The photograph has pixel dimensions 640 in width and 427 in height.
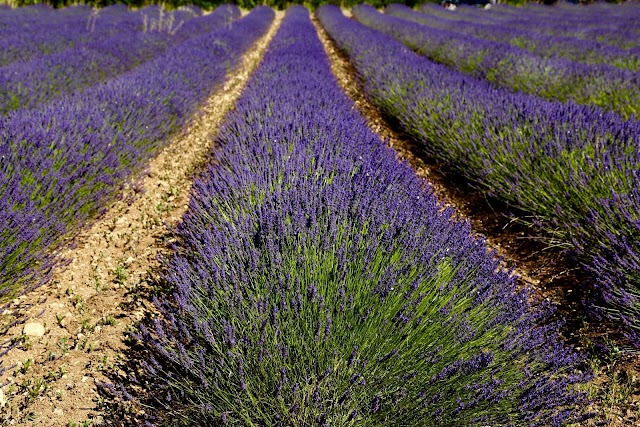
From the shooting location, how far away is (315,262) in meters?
1.62

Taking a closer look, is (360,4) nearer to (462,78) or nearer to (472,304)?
(462,78)

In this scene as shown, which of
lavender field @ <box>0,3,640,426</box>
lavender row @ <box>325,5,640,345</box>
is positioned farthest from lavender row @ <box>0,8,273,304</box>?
lavender row @ <box>325,5,640,345</box>

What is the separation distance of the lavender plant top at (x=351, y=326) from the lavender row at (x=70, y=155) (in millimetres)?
844

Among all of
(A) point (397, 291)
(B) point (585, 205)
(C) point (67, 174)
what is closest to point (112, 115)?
(C) point (67, 174)

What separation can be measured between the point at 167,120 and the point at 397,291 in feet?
12.0

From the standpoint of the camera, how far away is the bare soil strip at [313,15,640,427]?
1.81m

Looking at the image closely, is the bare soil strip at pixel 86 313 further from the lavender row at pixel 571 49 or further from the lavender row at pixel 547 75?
the lavender row at pixel 571 49

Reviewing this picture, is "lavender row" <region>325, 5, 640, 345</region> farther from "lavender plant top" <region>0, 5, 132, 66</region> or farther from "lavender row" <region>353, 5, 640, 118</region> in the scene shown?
"lavender plant top" <region>0, 5, 132, 66</region>

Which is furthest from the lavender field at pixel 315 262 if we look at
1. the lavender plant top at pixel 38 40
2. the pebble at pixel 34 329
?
the lavender plant top at pixel 38 40

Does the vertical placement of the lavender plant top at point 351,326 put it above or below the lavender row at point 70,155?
below

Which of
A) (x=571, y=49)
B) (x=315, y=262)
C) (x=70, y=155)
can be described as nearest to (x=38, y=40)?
(x=70, y=155)

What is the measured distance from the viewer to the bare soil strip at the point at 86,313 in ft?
5.72

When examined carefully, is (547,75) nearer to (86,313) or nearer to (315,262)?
(315,262)

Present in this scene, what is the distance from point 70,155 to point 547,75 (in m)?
5.60
